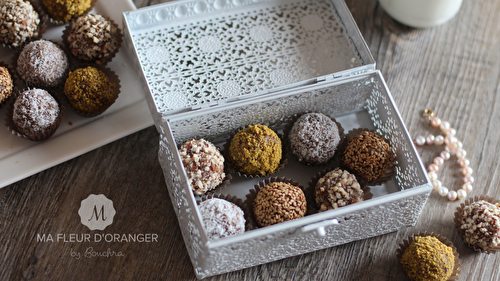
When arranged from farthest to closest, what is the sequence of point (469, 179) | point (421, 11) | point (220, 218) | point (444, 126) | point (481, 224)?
point (421, 11)
point (444, 126)
point (469, 179)
point (481, 224)
point (220, 218)

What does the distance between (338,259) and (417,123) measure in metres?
0.69

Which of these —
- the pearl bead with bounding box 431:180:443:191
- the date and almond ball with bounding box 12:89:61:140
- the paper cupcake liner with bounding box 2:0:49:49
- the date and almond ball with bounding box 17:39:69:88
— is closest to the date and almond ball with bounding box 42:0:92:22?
the paper cupcake liner with bounding box 2:0:49:49

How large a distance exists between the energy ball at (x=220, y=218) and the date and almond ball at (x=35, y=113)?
2.13 ft

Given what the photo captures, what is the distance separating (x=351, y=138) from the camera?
1.65 m

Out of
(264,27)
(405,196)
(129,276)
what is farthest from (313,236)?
(264,27)

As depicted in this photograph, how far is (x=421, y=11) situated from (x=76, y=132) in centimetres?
153

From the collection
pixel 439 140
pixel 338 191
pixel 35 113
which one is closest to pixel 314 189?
pixel 338 191

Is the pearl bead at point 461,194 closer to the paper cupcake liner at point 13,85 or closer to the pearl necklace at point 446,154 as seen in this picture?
the pearl necklace at point 446,154

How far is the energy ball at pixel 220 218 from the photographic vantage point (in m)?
1.41

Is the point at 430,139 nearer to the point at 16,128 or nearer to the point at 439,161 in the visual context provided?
the point at 439,161

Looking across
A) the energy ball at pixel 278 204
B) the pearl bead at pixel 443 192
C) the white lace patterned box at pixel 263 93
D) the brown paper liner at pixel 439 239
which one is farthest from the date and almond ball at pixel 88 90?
the pearl bead at pixel 443 192

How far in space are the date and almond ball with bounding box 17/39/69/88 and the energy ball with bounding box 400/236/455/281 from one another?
4.68 feet

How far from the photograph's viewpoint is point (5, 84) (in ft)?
5.41

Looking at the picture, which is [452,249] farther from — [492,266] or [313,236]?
[313,236]
